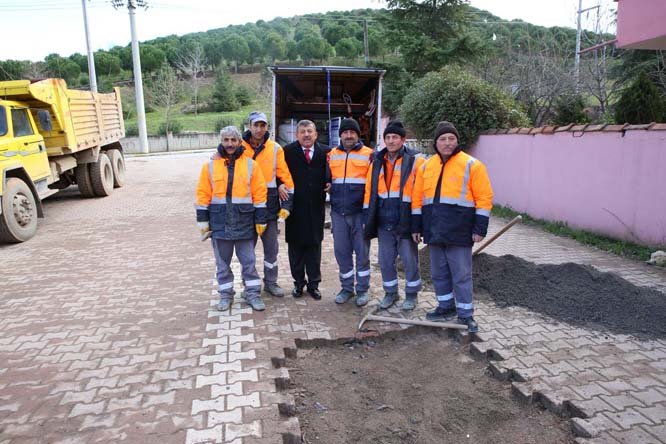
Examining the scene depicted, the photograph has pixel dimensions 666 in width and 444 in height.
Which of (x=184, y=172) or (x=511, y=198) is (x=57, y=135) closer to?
(x=184, y=172)

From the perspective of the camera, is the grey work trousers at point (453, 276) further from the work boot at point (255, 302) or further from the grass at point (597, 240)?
the grass at point (597, 240)

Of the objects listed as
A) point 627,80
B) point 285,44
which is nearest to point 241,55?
point 285,44

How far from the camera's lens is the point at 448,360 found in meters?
3.57

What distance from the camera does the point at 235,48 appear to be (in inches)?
2571

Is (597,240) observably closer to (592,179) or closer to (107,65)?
(592,179)

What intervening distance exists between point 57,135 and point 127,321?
7.07 m

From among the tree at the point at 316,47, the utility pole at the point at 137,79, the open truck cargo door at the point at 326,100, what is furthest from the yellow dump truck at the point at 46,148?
the tree at the point at 316,47

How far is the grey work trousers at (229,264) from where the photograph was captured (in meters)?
4.41

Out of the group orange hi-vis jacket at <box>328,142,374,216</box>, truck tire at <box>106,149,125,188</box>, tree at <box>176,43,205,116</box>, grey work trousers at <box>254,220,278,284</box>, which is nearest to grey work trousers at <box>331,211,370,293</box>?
orange hi-vis jacket at <box>328,142,374,216</box>

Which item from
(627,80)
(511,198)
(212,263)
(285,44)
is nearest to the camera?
(212,263)

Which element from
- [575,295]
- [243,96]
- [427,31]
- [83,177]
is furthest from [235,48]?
[575,295]

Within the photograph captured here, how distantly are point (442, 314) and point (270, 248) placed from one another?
172cm

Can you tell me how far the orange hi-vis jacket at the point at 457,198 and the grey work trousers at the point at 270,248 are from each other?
1.51 m

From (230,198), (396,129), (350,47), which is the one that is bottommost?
(230,198)
